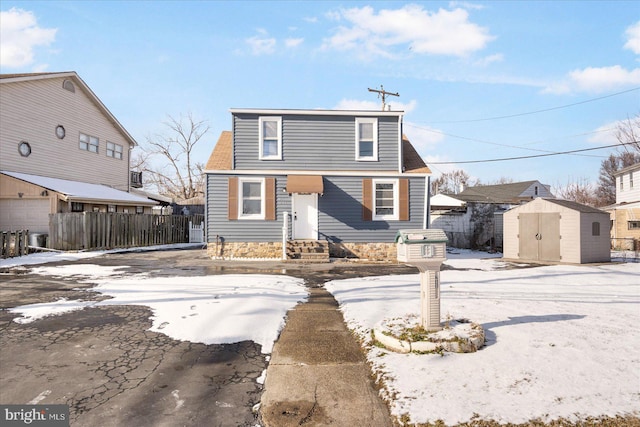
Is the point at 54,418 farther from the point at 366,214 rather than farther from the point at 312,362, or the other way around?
the point at 366,214

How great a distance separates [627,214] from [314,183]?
21.8 metres

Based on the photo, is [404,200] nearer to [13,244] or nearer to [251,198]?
[251,198]

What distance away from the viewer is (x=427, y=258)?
4.22 m

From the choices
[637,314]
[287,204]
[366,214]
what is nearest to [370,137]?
[366,214]

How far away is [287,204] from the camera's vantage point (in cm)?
1409

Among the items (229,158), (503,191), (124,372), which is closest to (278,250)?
(229,158)

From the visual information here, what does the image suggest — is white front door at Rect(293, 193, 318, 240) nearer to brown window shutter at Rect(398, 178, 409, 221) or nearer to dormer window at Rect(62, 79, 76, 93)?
brown window shutter at Rect(398, 178, 409, 221)

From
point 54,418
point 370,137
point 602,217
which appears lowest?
point 54,418

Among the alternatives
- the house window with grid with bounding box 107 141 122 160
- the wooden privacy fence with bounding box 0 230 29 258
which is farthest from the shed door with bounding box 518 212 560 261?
the house window with grid with bounding box 107 141 122 160

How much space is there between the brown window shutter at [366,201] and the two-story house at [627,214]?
46.7ft

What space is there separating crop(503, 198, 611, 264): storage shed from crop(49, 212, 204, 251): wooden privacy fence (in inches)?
736

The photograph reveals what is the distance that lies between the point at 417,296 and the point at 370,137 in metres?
9.28

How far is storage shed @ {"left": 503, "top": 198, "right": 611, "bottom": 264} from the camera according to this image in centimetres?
1248

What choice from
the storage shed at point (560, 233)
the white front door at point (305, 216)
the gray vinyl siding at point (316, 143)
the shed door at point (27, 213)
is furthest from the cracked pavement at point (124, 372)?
the shed door at point (27, 213)
